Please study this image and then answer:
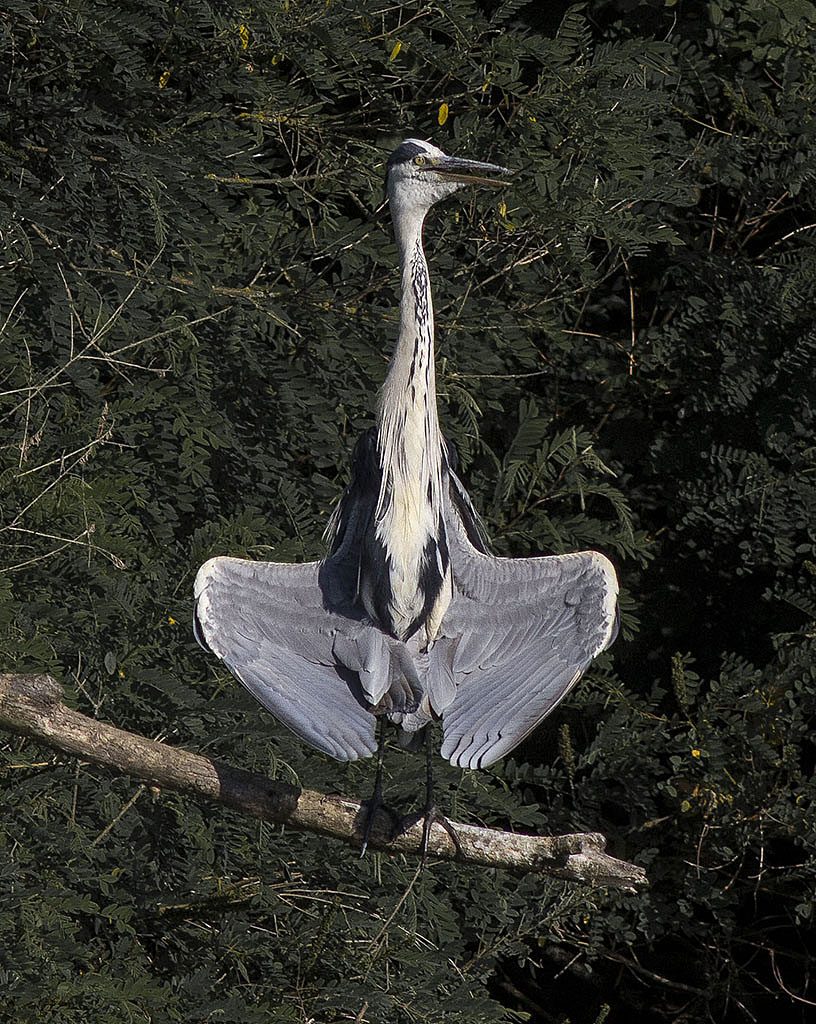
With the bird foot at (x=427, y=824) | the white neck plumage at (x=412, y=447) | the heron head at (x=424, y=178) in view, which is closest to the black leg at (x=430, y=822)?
the bird foot at (x=427, y=824)

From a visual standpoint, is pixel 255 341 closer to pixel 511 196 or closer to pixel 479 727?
pixel 511 196

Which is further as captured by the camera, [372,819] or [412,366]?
[412,366]

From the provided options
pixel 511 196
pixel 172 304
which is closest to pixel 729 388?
pixel 511 196

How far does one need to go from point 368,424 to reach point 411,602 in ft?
3.46

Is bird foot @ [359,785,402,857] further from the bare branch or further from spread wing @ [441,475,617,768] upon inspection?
spread wing @ [441,475,617,768]

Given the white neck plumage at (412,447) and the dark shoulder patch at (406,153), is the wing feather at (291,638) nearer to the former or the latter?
the white neck plumage at (412,447)

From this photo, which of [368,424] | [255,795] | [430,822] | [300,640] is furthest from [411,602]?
[368,424]

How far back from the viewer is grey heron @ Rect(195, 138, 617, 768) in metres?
2.87

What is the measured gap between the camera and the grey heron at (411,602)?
2871 millimetres

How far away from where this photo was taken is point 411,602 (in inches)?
118

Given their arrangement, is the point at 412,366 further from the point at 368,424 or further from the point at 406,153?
the point at 368,424

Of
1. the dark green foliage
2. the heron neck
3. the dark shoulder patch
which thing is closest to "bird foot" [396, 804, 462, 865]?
the dark green foliage

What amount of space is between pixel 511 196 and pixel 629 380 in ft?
3.22

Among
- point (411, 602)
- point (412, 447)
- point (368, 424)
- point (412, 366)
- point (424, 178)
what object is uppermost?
point (424, 178)
